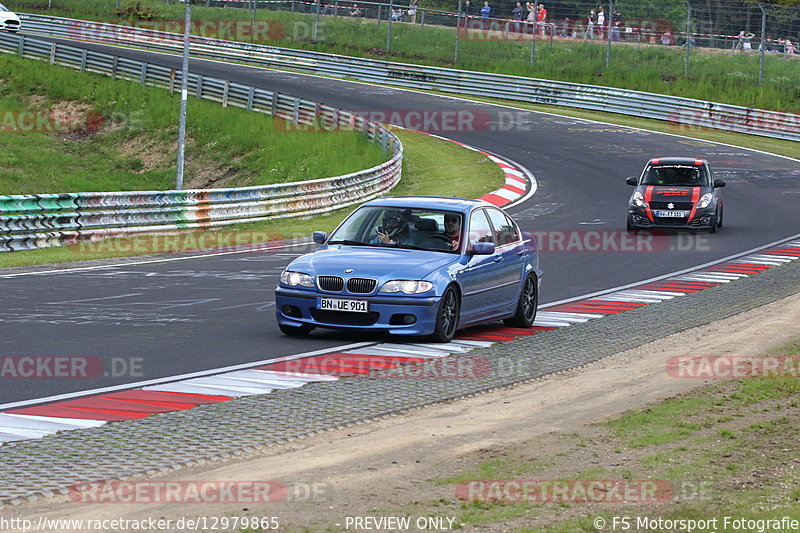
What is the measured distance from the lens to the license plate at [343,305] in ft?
42.9

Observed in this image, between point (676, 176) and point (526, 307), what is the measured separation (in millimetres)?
13265

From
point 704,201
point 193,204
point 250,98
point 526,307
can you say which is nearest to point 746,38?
point 250,98

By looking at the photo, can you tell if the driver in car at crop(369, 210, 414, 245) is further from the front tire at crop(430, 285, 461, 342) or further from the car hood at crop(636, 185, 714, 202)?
the car hood at crop(636, 185, 714, 202)

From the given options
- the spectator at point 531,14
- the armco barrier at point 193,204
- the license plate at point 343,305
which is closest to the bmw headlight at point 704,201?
the armco barrier at point 193,204

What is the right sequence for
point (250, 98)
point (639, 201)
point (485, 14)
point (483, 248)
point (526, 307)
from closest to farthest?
point (483, 248) < point (526, 307) < point (639, 201) < point (250, 98) < point (485, 14)

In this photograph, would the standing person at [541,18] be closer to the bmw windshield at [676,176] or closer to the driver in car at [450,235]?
the bmw windshield at [676,176]

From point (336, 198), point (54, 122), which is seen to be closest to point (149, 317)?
point (336, 198)

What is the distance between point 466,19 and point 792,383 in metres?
46.5

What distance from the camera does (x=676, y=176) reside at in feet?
89.9

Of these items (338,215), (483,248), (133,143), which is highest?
(483,248)

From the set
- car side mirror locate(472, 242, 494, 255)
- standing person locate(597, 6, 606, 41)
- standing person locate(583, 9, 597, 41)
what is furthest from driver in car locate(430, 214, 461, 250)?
standing person locate(583, 9, 597, 41)

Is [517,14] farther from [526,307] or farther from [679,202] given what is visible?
[526,307]

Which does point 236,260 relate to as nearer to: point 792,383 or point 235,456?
point 792,383

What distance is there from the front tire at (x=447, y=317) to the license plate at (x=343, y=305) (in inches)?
30.2
